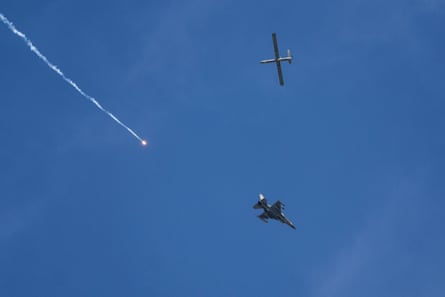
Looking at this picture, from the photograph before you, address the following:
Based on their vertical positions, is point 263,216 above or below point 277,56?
below

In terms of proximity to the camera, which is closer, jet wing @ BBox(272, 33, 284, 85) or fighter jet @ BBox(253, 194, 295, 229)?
fighter jet @ BBox(253, 194, 295, 229)

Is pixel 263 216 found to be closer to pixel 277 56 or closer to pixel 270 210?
pixel 270 210

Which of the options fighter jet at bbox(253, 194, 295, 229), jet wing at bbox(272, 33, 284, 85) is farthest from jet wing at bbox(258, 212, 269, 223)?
jet wing at bbox(272, 33, 284, 85)

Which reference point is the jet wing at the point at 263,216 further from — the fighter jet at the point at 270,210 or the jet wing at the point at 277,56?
the jet wing at the point at 277,56

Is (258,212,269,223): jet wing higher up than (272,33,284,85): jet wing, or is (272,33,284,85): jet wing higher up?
(272,33,284,85): jet wing

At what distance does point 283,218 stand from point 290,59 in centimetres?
4275

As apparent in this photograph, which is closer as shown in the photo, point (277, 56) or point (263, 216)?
point (263, 216)

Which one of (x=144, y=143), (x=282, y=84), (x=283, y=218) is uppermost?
(x=282, y=84)

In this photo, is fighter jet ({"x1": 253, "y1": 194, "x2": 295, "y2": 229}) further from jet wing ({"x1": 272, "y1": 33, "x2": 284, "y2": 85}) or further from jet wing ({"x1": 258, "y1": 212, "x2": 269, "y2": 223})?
jet wing ({"x1": 272, "y1": 33, "x2": 284, "y2": 85})

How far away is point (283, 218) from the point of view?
394 feet

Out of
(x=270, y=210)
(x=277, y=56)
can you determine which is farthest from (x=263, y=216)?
(x=277, y=56)

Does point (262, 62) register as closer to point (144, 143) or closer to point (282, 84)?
point (282, 84)

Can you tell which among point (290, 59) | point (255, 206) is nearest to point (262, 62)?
point (290, 59)

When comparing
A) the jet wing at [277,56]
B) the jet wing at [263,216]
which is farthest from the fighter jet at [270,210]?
the jet wing at [277,56]
